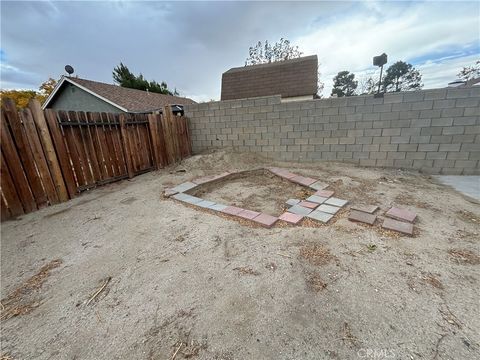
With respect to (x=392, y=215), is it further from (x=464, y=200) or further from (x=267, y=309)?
(x=267, y=309)

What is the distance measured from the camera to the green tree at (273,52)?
18109 mm

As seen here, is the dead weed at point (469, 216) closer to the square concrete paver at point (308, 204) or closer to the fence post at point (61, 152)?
the square concrete paver at point (308, 204)

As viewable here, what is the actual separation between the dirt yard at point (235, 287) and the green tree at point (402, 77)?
26616mm

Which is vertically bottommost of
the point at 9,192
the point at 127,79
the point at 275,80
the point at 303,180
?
the point at 303,180

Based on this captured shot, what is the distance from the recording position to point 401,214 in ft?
9.01

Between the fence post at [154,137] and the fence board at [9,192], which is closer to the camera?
the fence board at [9,192]

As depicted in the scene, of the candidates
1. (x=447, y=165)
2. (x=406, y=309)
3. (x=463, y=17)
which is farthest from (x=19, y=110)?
(x=463, y=17)

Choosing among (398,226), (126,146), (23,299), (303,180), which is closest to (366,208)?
(398,226)

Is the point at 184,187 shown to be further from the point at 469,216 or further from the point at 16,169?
the point at 469,216

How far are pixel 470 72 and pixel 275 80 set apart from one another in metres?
12.4

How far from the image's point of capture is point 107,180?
444cm

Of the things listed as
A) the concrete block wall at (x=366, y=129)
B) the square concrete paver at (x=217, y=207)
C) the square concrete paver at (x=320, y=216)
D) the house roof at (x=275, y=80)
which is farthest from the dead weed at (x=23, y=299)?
the house roof at (x=275, y=80)

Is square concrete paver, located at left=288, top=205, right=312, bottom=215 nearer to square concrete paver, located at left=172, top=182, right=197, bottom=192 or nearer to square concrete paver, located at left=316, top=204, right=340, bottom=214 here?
square concrete paver, located at left=316, top=204, right=340, bottom=214

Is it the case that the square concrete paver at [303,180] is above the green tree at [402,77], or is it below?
below
